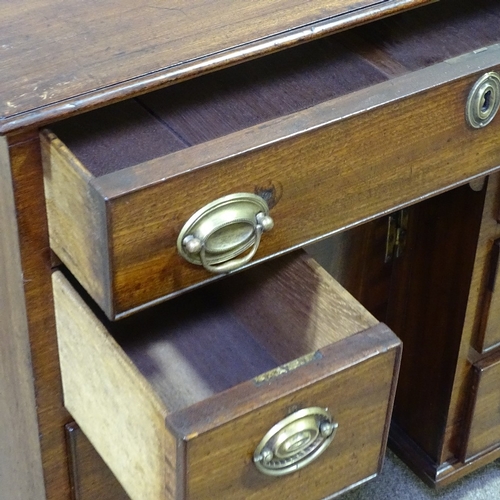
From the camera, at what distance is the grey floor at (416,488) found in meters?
1.20

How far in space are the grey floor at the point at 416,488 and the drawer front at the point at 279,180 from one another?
59cm

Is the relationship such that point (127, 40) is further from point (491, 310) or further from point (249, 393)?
point (491, 310)

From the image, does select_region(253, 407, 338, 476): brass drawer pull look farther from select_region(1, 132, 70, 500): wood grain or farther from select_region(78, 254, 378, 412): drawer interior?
select_region(1, 132, 70, 500): wood grain

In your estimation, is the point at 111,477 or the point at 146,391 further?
the point at 111,477

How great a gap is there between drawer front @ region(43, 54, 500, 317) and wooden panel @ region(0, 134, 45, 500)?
0.11ft

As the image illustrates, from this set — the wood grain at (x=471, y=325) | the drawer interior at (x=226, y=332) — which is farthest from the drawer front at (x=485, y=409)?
→ the drawer interior at (x=226, y=332)

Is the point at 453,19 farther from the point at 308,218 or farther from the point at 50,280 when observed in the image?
the point at 50,280

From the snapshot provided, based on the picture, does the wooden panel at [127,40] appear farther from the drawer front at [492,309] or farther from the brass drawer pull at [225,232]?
the drawer front at [492,309]

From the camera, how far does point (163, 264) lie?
24.1 inches

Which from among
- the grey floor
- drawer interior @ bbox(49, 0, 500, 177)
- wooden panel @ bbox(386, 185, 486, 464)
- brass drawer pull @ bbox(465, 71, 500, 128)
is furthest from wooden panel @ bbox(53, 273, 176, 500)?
the grey floor

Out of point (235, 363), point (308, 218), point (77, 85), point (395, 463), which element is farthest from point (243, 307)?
point (395, 463)

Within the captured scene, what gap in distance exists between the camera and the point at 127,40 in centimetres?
66

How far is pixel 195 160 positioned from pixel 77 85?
10 cm

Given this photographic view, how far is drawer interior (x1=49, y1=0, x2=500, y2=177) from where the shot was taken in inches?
25.7
